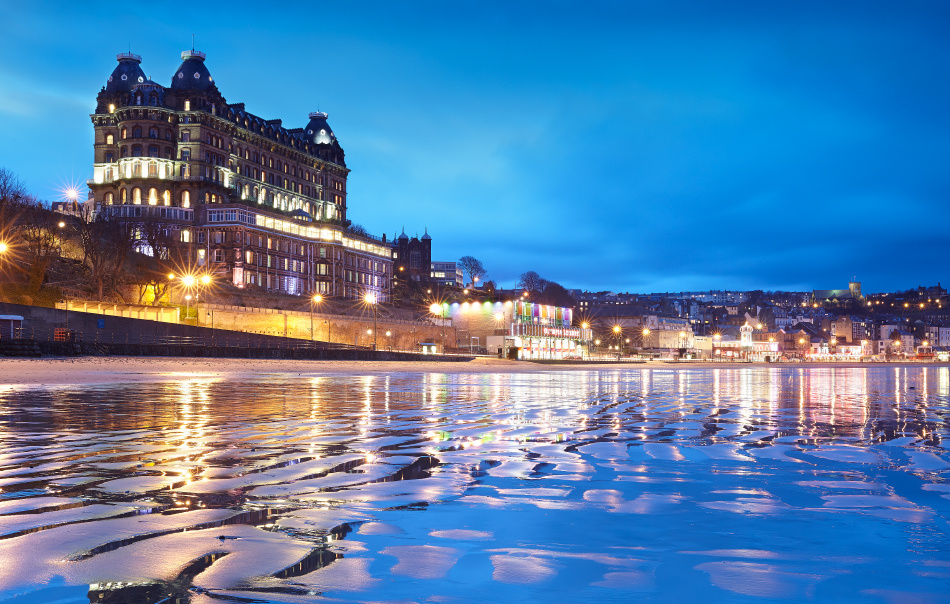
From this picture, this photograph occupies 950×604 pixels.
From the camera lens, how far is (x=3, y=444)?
10922mm

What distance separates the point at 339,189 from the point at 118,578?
16650 centimetres

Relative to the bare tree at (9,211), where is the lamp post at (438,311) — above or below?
below

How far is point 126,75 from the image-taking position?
5207 inches

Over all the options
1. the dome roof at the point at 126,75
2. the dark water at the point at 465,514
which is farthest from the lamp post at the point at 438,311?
the dark water at the point at 465,514

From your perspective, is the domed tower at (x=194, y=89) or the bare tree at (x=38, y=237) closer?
the bare tree at (x=38, y=237)

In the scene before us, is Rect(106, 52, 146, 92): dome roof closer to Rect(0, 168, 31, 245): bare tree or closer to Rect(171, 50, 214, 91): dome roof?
Rect(171, 50, 214, 91): dome roof

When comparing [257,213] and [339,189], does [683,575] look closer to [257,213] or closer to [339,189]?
[257,213]

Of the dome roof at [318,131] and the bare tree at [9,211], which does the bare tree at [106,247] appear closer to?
the bare tree at [9,211]

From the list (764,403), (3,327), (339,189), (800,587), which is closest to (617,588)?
(800,587)

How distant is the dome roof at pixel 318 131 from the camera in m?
166

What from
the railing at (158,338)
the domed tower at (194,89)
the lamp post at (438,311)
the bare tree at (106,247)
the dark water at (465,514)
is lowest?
the dark water at (465,514)

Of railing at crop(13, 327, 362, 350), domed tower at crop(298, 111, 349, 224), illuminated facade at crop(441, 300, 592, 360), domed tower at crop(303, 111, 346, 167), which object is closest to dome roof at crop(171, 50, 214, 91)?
domed tower at crop(298, 111, 349, 224)

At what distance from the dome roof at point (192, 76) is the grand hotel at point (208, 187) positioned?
0.17 m

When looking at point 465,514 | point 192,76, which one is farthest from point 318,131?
point 465,514
